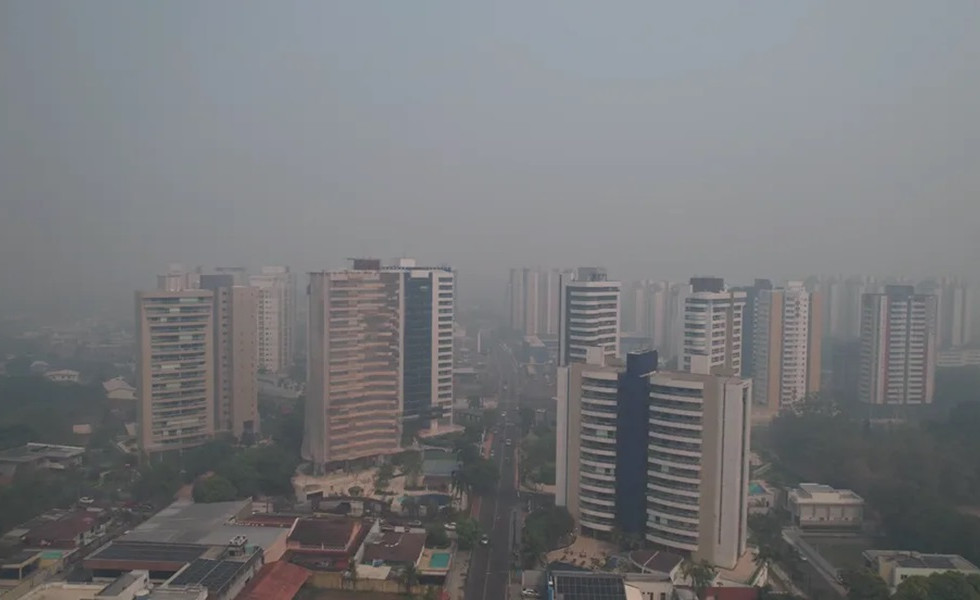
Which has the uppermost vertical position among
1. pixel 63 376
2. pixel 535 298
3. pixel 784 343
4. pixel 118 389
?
pixel 535 298

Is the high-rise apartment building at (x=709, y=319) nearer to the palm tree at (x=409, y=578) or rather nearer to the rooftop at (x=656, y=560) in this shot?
the rooftop at (x=656, y=560)

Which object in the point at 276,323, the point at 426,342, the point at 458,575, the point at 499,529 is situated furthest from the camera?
the point at 276,323

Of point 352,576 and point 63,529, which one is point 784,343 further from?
point 63,529

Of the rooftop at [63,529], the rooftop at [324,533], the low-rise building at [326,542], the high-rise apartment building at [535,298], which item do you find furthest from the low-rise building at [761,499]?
the high-rise apartment building at [535,298]

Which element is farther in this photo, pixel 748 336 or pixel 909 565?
pixel 748 336

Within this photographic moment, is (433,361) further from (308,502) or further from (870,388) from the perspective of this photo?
(870,388)

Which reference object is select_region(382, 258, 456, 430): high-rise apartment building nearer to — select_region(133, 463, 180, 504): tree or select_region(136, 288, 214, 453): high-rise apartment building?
select_region(136, 288, 214, 453): high-rise apartment building

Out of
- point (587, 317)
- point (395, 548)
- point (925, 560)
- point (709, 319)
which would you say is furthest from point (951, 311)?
point (395, 548)
